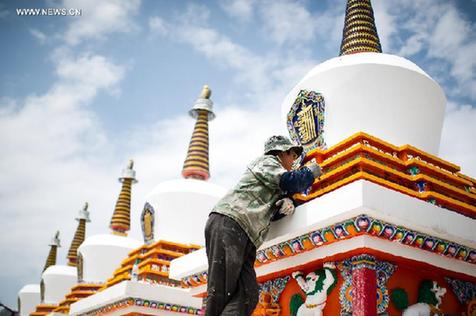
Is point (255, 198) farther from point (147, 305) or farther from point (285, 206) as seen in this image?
point (147, 305)

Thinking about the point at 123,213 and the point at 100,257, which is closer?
the point at 100,257

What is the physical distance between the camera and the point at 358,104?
6082 mm

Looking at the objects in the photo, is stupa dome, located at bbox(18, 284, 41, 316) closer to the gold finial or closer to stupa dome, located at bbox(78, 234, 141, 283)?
stupa dome, located at bbox(78, 234, 141, 283)

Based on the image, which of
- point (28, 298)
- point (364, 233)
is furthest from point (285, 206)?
point (28, 298)

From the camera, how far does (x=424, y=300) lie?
14.9ft

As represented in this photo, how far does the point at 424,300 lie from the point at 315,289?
100cm

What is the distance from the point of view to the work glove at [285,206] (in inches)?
168

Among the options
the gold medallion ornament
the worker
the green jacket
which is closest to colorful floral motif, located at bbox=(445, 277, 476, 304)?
the worker

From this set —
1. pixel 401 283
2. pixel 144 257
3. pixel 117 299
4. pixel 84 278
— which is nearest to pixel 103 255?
pixel 84 278

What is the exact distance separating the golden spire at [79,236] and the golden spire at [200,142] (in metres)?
9.69

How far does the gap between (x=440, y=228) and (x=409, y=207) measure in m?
0.38

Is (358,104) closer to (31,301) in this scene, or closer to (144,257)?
(144,257)

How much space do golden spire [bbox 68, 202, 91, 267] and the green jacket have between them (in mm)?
17804

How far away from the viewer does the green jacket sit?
365cm
